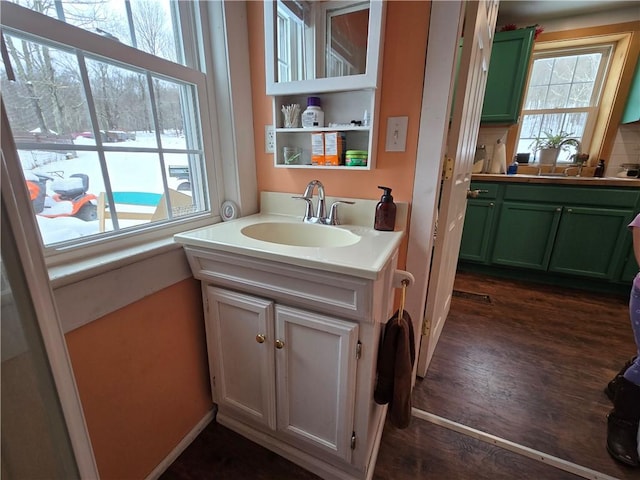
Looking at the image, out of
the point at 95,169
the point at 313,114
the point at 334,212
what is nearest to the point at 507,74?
the point at 313,114

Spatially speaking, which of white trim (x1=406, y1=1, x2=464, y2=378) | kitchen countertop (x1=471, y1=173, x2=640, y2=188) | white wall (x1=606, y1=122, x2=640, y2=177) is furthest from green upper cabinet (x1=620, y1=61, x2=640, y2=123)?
white trim (x1=406, y1=1, x2=464, y2=378)

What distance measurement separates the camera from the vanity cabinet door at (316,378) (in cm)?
85

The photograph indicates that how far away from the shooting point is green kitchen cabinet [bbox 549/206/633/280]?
7.11ft

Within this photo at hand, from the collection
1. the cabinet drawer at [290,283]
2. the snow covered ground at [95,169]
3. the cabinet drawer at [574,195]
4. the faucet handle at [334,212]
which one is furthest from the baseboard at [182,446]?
the cabinet drawer at [574,195]

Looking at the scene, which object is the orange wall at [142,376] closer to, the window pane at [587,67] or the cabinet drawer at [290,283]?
the cabinet drawer at [290,283]

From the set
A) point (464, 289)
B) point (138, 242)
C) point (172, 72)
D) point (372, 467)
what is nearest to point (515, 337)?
point (464, 289)

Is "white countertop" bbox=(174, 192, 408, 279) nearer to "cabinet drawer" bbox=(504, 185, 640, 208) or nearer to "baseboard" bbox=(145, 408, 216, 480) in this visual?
"baseboard" bbox=(145, 408, 216, 480)

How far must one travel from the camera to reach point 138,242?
940 millimetres

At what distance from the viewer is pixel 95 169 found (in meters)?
0.83

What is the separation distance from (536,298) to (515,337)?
74 cm

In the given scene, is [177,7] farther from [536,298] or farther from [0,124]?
[536,298]

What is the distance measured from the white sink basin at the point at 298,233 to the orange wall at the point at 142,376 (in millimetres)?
320

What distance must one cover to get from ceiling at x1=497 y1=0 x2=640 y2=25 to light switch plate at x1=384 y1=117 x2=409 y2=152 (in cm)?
231

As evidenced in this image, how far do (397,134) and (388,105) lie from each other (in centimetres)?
11
